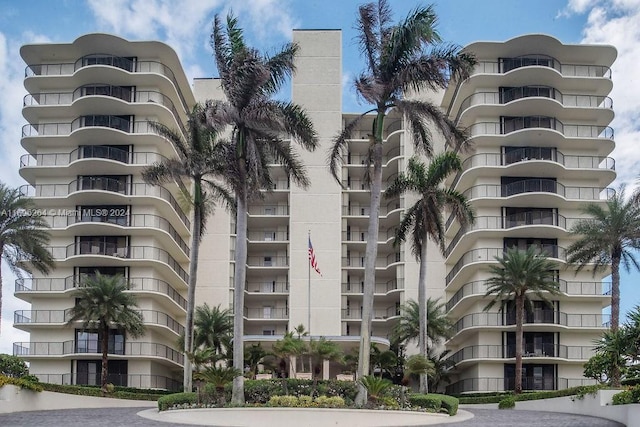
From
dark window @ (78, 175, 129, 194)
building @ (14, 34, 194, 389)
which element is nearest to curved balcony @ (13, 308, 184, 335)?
building @ (14, 34, 194, 389)

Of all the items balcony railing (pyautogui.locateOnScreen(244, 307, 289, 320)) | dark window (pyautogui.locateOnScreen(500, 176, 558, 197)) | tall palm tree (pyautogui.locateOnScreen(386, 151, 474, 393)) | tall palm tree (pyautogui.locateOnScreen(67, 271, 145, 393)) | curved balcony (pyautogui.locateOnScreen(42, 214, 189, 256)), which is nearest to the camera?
tall palm tree (pyautogui.locateOnScreen(386, 151, 474, 393))

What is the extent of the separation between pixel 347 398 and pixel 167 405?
8604 mm

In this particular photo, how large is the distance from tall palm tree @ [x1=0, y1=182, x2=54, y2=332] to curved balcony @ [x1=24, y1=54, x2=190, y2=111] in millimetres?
14556

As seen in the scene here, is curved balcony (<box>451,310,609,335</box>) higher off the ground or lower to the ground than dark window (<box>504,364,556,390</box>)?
higher

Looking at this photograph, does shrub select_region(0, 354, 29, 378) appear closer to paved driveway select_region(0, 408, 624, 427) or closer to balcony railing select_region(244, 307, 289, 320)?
paved driveway select_region(0, 408, 624, 427)

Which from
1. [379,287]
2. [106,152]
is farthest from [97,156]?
[379,287]

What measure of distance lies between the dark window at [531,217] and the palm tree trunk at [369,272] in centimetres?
2808

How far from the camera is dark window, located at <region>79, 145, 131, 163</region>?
2618 inches

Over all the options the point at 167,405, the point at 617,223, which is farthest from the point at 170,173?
the point at 617,223

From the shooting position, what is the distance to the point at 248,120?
129 feet

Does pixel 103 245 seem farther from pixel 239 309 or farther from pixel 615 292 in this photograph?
pixel 615 292

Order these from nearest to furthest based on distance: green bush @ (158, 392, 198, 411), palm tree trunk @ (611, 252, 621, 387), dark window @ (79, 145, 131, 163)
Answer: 1. green bush @ (158, 392, 198, 411)
2. palm tree trunk @ (611, 252, 621, 387)
3. dark window @ (79, 145, 131, 163)

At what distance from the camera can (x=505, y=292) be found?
58.0 metres

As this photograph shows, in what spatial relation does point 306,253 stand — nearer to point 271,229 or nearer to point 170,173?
point 271,229
